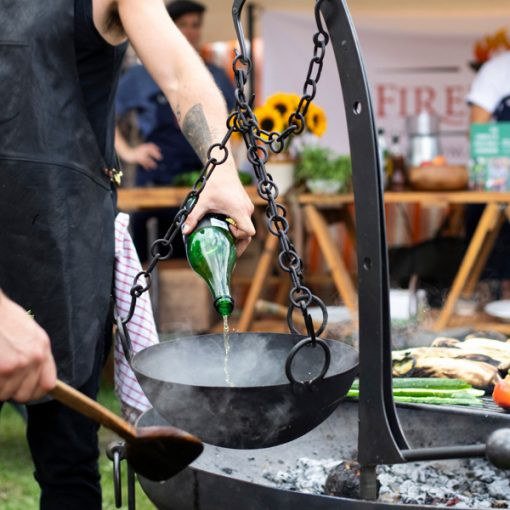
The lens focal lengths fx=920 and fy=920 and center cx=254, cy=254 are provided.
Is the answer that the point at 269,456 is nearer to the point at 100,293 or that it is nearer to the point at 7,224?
the point at 100,293

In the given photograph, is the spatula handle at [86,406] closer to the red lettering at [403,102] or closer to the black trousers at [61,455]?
the black trousers at [61,455]

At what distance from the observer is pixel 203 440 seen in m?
1.68

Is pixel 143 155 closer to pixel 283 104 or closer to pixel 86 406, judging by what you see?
pixel 283 104

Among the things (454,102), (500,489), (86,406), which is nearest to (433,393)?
(500,489)

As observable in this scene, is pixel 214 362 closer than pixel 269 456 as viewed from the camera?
Yes

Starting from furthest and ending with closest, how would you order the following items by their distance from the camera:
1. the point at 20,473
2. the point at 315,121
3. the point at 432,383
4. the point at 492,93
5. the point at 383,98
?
1. the point at 383,98
2. the point at 492,93
3. the point at 315,121
4. the point at 20,473
5. the point at 432,383

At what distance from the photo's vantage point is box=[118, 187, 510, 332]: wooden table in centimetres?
497

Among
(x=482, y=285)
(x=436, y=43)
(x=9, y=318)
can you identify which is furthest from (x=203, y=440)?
(x=436, y=43)

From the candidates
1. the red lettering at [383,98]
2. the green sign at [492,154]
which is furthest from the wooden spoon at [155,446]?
the red lettering at [383,98]

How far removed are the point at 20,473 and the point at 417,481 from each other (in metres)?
2.12

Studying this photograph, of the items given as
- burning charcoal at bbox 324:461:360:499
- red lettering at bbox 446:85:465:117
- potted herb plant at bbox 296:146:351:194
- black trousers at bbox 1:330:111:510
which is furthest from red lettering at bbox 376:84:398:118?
burning charcoal at bbox 324:461:360:499

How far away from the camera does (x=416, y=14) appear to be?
6391 mm

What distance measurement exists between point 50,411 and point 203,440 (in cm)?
74

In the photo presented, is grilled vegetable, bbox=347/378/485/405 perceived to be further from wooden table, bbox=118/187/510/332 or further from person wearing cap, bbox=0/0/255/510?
wooden table, bbox=118/187/510/332
